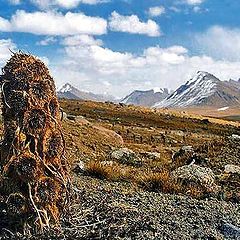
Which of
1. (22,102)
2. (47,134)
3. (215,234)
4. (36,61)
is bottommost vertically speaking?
(215,234)

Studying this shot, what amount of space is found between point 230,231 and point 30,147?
4.21 meters

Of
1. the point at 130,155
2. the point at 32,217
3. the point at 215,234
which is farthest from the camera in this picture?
the point at 130,155

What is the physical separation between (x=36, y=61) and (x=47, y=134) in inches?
52.0

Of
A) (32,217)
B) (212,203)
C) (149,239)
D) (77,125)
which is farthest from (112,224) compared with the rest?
(77,125)

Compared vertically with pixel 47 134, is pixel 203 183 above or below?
below

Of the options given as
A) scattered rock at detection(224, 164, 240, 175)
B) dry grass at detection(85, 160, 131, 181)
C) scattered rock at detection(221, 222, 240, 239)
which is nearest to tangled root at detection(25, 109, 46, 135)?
scattered rock at detection(221, 222, 240, 239)

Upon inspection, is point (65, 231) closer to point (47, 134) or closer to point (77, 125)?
point (47, 134)

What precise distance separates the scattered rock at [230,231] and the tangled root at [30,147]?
3256 mm

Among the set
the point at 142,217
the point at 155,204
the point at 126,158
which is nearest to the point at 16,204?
the point at 142,217

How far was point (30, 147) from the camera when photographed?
8391 mm

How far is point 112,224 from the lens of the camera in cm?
870

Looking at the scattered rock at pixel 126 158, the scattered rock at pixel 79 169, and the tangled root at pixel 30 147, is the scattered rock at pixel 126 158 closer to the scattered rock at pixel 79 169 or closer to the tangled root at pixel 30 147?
the scattered rock at pixel 79 169

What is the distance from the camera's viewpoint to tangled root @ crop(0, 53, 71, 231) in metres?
8.26

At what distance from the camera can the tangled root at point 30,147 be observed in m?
8.26
